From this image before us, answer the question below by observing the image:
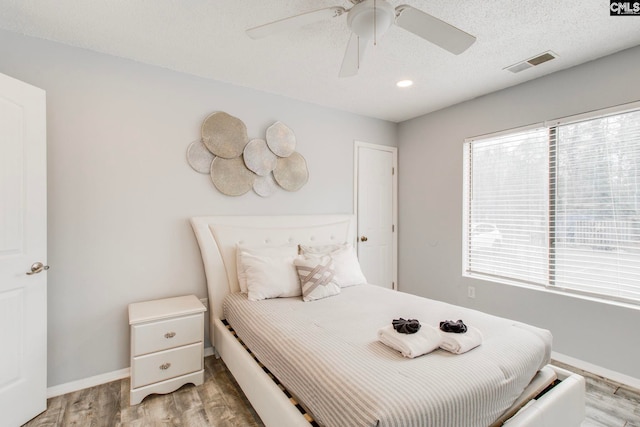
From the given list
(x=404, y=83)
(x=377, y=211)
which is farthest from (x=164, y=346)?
(x=404, y=83)

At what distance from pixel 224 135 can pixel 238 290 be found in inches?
56.2

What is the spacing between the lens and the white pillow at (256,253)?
8.29 ft

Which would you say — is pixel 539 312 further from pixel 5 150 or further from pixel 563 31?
pixel 5 150

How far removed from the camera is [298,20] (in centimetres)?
153

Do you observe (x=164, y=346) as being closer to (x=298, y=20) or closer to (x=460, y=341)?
(x=460, y=341)

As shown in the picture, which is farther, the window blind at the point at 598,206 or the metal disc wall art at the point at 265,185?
the metal disc wall art at the point at 265,185

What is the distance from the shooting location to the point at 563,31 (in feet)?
6.57

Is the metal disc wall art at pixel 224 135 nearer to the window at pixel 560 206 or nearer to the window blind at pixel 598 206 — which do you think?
the window at pixel 560 206

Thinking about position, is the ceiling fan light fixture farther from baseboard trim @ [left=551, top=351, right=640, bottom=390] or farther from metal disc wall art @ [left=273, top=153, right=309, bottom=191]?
baseboard trim @ [left=551, top=351, right=640, bottom=390]

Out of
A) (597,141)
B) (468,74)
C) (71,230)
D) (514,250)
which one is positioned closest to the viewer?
(71,230)

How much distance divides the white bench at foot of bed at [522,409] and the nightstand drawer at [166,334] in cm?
49

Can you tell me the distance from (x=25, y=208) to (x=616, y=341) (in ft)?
14.0

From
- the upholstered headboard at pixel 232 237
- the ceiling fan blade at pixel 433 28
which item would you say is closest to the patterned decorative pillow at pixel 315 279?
the upholstered headboard at pixel 232 237

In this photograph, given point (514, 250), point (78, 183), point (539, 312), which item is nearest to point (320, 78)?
point (78, 183)
